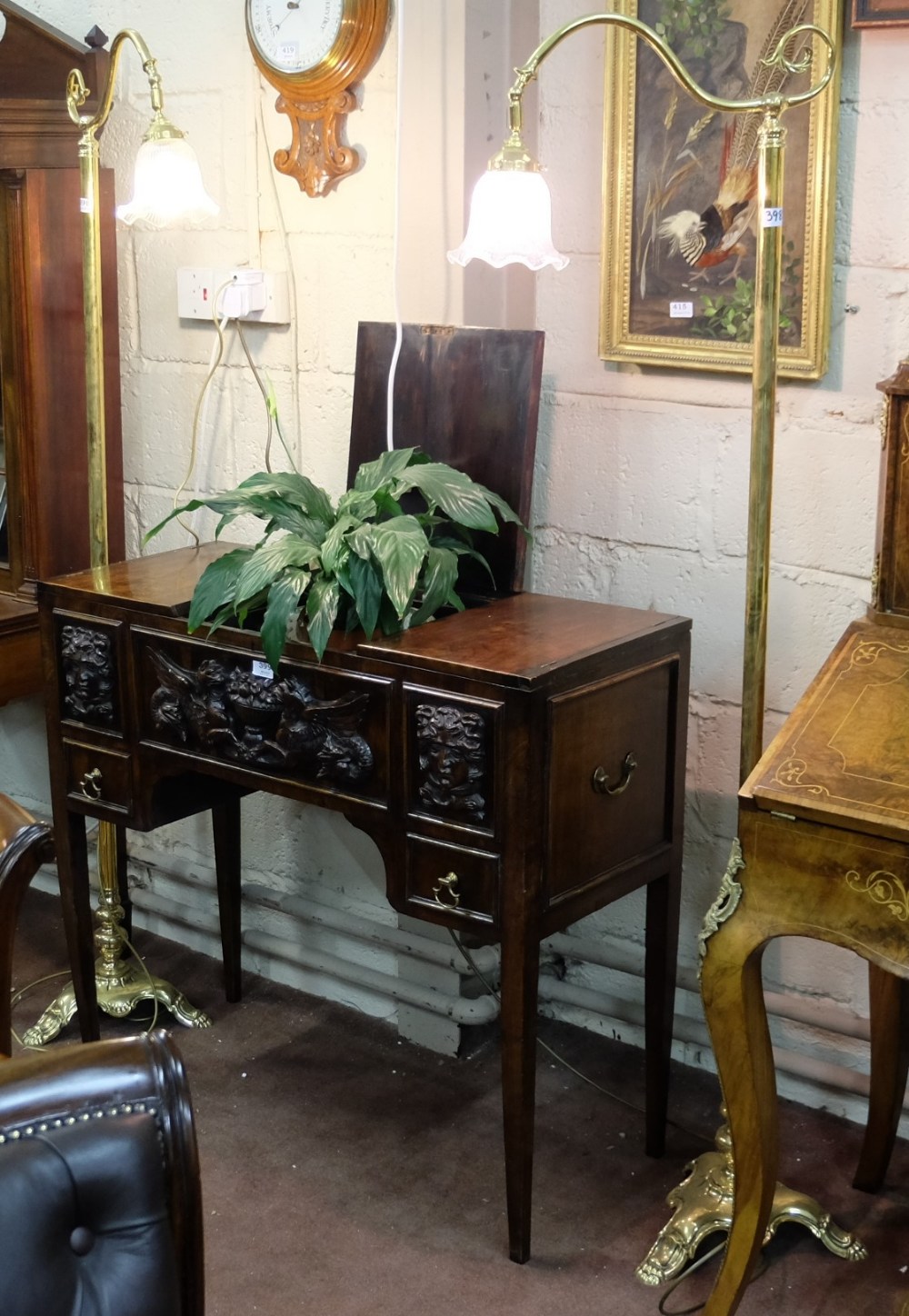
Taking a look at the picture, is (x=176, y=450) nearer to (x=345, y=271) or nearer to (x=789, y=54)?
(x=345, y=271)

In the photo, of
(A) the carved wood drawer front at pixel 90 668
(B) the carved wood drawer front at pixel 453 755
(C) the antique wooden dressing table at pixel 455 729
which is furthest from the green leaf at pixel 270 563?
(A) the carved wood drawer front at pixel 90 668

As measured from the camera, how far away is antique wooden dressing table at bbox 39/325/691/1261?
2.16 metres

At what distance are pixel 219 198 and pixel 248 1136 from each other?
68.3 inches

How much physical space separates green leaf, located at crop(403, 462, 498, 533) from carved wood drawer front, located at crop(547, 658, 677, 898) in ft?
1.06

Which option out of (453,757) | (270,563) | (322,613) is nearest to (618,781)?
(453,757)

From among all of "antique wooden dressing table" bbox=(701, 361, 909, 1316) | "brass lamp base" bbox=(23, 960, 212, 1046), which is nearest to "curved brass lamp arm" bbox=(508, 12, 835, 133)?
"antique wooden dressing table" bbox=(701, 361, 909, 1316)

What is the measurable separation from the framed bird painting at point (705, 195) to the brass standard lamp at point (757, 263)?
67 millimetres

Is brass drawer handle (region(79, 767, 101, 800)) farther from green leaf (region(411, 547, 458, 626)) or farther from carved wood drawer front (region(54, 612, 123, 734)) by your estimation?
green leaf (region(411, 547, 458, 626))

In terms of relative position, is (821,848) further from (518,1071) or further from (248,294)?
(248,294)

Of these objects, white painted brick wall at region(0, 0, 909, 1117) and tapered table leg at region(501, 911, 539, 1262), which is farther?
white painted brick wall at region(0, 0, 909, 1117)

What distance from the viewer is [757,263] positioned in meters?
2.12

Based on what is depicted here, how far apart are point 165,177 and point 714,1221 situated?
6.15 feet

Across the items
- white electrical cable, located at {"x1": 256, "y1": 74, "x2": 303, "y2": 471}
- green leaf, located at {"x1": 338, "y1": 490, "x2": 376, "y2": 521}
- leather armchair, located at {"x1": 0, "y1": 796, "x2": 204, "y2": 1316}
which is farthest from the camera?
white electrical cable, located at {"x1": 256, "y1": 74, "x2": 303, "y2": 471}

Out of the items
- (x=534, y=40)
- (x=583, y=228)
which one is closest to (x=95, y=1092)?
(x=583, y=228)
